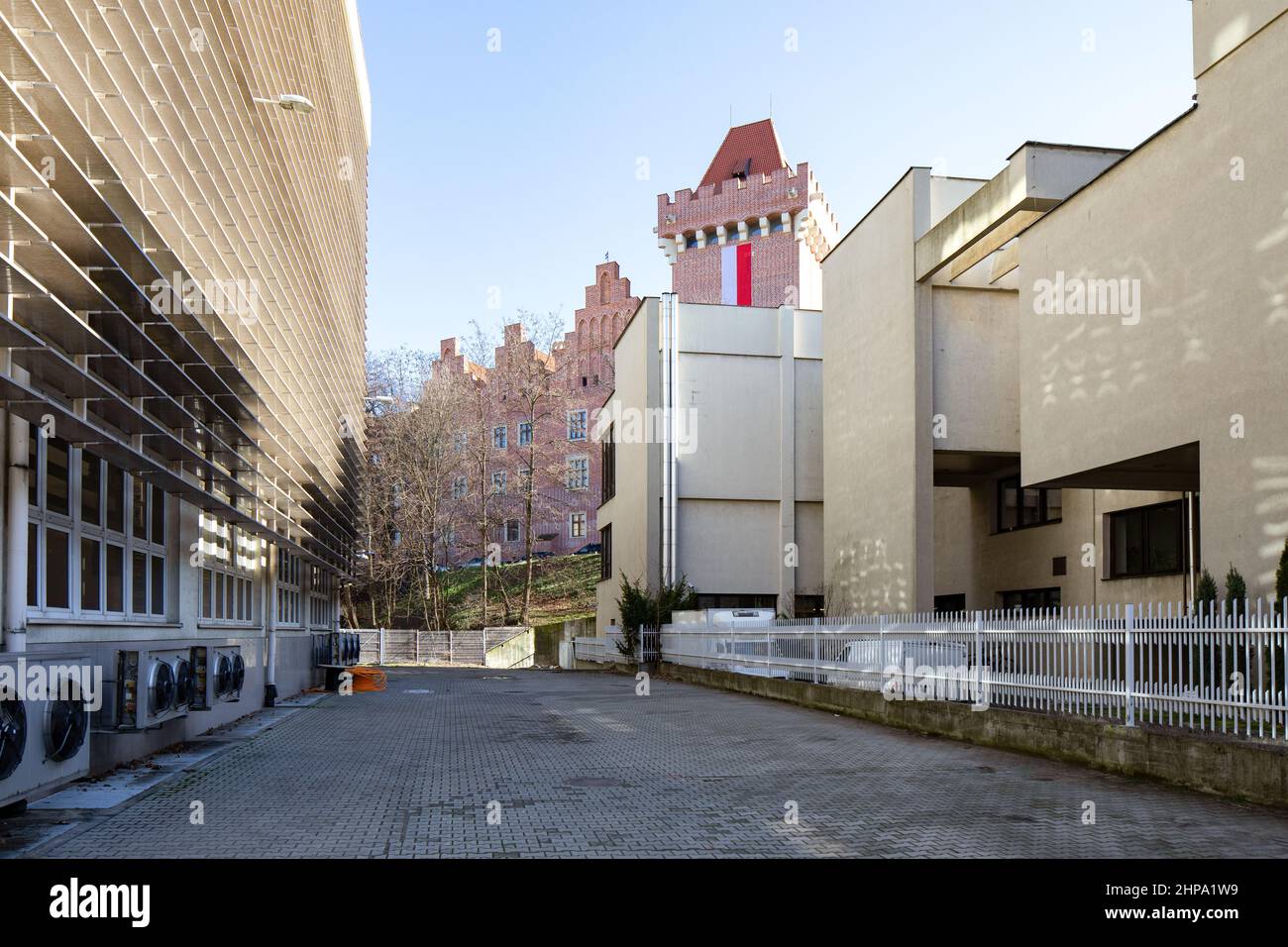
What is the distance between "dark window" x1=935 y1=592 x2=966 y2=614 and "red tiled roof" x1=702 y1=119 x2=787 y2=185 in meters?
49.5

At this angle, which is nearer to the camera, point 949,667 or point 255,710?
point 949,667

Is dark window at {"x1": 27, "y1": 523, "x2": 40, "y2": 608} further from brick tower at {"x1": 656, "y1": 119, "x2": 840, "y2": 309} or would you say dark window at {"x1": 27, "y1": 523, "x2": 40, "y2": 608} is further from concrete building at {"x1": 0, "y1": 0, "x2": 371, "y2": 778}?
brick tower at {"x1": 656, "y1": 119, "x2": 840, "y2": 309}

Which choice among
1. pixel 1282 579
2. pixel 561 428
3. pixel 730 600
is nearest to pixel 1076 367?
pixel 1282 579

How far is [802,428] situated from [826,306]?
6.34 meters

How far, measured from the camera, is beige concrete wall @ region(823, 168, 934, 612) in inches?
917

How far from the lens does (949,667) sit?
1406cm

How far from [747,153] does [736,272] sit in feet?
41.7

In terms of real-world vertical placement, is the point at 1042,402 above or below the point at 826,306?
below

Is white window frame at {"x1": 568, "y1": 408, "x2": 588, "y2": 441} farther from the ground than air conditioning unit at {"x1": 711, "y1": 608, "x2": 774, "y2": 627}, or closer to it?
farther from the ground

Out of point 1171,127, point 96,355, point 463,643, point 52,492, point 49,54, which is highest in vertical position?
point 1171,127

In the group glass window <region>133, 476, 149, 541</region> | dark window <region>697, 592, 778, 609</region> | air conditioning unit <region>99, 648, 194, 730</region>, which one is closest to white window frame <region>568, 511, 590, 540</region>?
dark window <region>697, 592, 778, 609</region>
